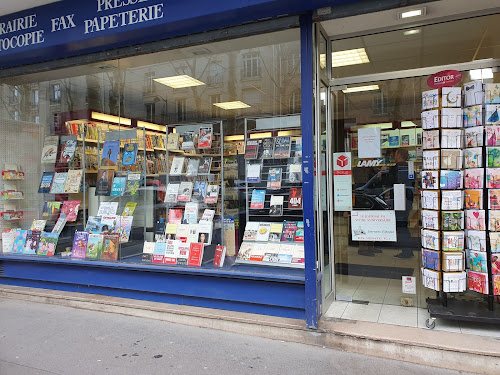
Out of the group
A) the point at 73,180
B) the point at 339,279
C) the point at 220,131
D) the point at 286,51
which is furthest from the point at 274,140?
the point at 73,180

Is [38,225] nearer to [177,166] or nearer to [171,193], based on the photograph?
[171,193]

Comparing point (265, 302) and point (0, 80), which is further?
point (0, 80)

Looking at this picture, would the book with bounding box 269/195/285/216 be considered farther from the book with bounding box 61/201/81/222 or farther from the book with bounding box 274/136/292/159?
the book with bounding box 61/201/81/222

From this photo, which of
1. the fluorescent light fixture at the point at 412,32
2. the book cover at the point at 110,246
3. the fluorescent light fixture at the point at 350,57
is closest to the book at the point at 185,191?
the book cover at the point at 110,246

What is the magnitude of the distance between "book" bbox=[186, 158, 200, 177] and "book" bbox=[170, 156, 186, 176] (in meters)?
0.09

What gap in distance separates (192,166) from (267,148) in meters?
1.08

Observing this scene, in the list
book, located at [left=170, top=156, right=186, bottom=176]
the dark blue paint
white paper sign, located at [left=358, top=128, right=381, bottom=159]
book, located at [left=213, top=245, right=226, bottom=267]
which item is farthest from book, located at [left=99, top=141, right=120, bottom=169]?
white paper sign, located at [left=358, top=128, right=381, bottom=159]

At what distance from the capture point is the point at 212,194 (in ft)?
16.6

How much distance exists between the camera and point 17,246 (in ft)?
18.3

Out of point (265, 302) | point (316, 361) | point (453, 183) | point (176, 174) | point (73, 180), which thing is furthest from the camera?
point (73, 180)

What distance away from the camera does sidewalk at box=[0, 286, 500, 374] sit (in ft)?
10.2

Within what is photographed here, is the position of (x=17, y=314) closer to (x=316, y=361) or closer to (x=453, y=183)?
(x=316, y=361)

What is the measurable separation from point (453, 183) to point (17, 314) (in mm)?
5030

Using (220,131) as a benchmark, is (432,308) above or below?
below
